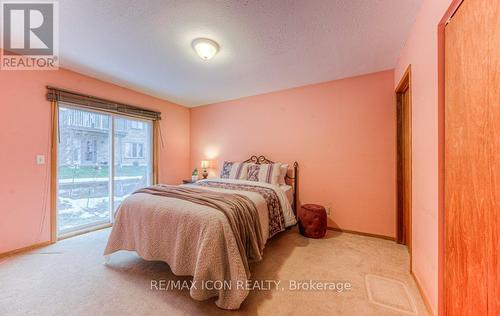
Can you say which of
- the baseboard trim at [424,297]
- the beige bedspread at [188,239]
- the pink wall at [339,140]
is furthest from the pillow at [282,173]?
the baseboard trim at [424,297]

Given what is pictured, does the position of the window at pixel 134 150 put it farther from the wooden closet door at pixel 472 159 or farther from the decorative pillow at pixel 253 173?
the wooden closet door at pixel 472 159

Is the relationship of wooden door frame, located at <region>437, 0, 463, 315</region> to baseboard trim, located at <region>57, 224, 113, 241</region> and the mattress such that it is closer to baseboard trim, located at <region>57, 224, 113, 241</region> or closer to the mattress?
the mattress

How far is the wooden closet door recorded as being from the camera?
80 centimetres

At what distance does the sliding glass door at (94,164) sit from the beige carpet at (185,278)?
631mm

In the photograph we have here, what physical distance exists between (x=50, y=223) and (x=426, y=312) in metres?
4.15

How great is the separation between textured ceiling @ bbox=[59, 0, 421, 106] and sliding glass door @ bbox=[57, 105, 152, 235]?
77 centimetres

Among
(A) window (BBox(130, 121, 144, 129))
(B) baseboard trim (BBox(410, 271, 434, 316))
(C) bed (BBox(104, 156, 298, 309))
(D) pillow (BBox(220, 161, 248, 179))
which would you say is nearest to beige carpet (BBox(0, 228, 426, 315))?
(B) baseboard trim (BBox(410, 271, 434, 316))

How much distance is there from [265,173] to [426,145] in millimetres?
2079

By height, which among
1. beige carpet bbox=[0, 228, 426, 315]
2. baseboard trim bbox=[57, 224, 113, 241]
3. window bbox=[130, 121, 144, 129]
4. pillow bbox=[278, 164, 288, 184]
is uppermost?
window bbox=[130, 121, 144, 129]

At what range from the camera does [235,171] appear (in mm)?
3539

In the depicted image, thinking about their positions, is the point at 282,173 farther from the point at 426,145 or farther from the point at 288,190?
the point at 426,145

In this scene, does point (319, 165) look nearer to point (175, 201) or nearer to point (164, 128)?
point (175, 201)

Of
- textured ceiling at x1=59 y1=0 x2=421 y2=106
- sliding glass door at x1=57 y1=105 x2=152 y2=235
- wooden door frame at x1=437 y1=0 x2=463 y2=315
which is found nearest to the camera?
wooden door frame at x1=437 y1=0 x2=463 y2=315

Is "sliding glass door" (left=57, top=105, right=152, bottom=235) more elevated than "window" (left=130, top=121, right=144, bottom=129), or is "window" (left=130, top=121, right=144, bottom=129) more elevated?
"window" (left=130, top=121, right=144, bottom=129)
